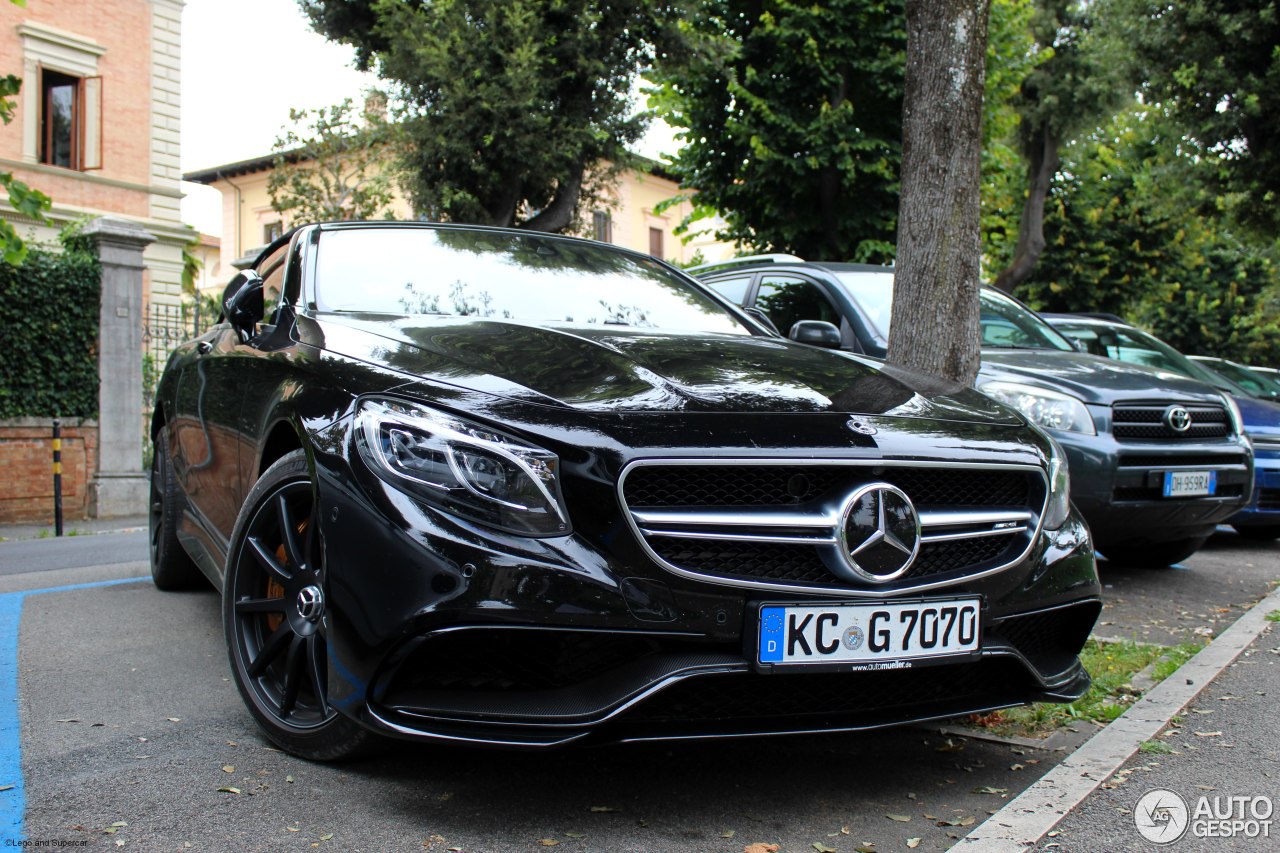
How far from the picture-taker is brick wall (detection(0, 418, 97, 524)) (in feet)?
38.5

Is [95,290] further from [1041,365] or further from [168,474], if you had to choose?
[1041,365]

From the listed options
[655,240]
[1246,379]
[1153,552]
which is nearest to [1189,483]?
[1153,552]

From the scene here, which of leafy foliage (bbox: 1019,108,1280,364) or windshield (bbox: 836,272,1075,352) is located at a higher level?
leafy foliage (bbox: 1019,108,1280,364)

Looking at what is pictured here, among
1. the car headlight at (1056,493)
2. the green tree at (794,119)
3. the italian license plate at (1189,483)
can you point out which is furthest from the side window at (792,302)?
the green tree at (794,119)

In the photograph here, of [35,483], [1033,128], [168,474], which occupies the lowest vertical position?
[35,483]

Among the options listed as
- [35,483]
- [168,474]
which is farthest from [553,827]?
[35,483]

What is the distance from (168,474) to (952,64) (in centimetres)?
388

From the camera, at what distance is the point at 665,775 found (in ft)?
9.47

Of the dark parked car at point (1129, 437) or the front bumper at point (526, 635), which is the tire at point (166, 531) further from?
the dark parked car at point (1129, 437)

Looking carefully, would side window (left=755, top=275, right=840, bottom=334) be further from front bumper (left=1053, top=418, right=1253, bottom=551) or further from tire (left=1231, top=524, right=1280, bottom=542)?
tire (left=1231, top=524, right=1280, bottom=542)

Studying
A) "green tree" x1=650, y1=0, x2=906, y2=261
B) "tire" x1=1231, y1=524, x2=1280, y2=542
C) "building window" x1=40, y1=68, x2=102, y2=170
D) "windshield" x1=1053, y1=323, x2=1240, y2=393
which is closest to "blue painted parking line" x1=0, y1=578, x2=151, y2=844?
"windshield" x1=1053, y1=323, x2=1240, y2=393

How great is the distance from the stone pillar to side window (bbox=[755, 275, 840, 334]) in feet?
26.3

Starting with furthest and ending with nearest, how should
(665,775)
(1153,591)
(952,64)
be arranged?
(1153,591)
(952,64)
(665,775)

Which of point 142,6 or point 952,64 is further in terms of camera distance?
point 142,6
